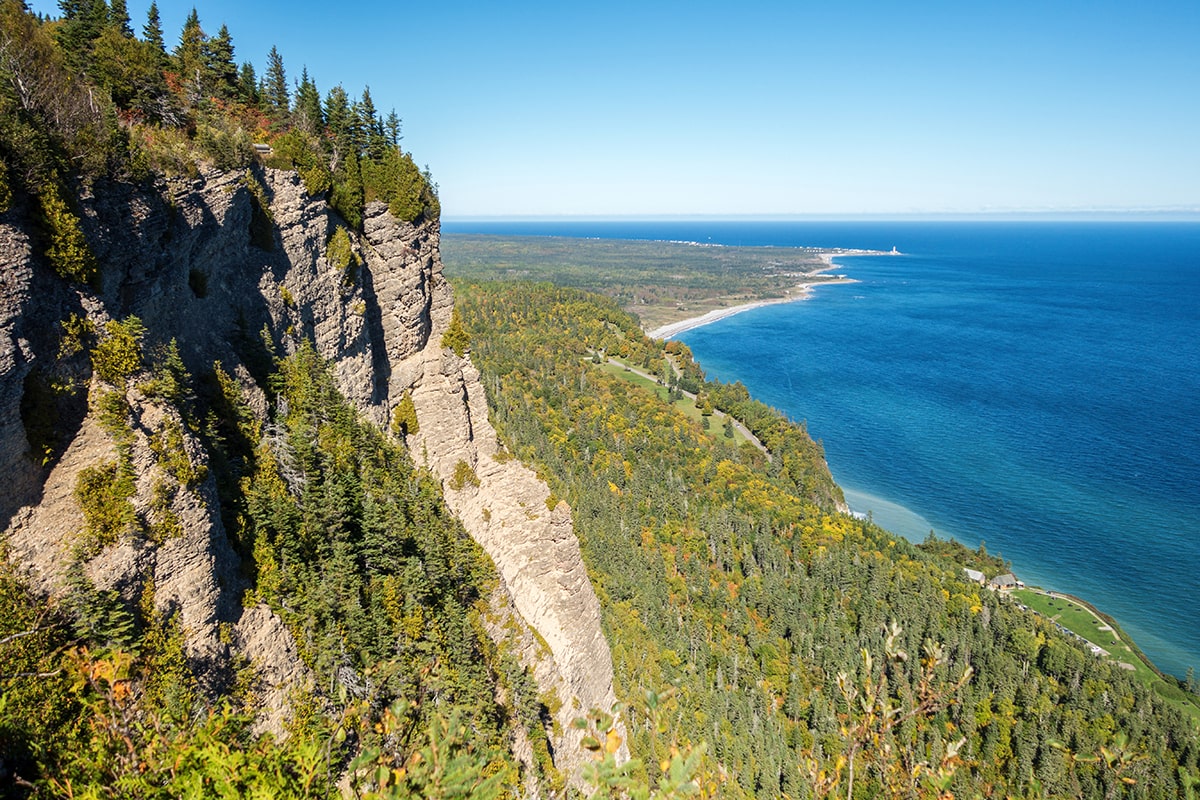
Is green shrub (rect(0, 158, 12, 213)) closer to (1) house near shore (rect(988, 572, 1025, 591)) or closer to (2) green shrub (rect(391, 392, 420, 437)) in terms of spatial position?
(2) green shrub (rect(391, 392, 420, 437))

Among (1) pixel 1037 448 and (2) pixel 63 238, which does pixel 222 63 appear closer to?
(2) pixel 63 238

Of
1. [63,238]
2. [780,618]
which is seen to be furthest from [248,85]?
[780,618]

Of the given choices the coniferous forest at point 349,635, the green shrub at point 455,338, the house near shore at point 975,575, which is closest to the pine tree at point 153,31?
the coniferous forest at point 349,635

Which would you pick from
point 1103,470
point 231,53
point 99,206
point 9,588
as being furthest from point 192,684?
point 1103,470

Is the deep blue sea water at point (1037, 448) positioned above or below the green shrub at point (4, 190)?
below

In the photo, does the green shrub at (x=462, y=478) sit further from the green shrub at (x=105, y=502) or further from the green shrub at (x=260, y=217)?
the green shrub at (x=105, y=502)

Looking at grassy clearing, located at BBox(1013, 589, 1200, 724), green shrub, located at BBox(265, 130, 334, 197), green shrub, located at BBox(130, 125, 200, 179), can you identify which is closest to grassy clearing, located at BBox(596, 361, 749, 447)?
grassy clearing, located at BBox(1013, 589, 1200, 724)
